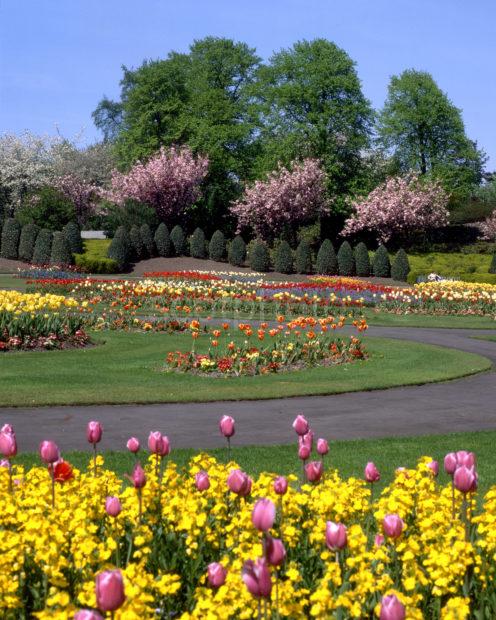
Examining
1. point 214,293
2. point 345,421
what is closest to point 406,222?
point 214,293

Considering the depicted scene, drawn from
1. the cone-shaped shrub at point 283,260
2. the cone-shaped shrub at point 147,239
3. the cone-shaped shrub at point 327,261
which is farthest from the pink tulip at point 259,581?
the cone-shaped shrub at point 147,239

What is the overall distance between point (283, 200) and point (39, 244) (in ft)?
57.3

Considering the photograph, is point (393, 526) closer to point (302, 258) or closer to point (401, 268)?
point (401, 268)

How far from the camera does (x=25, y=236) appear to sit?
156ft

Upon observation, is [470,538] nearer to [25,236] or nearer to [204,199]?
[25,236]

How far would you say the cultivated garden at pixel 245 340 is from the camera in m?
3.86

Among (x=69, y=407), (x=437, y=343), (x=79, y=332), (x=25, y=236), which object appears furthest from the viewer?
(x=25, y=236)

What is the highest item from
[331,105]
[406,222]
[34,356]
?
[331,105]

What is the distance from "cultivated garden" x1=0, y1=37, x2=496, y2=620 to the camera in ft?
12.7

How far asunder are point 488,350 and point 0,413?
37.6 ft

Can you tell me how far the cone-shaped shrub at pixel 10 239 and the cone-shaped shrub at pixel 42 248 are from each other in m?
2.89

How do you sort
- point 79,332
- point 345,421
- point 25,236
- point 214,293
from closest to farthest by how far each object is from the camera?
point 345,421, point 79,332, point 214,293, point 25,236

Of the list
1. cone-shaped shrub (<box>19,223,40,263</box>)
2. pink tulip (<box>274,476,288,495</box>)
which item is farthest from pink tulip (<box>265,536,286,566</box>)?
cone-shaped shrub (<box>19,223,40,263</box>)

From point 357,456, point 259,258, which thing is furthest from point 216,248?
point 357,456
